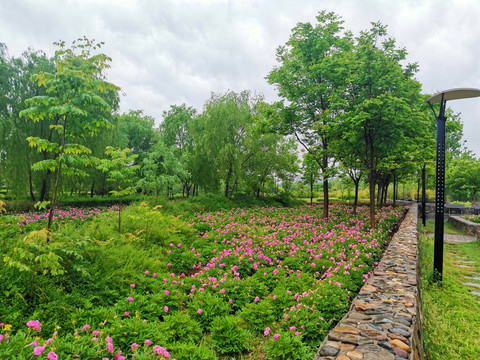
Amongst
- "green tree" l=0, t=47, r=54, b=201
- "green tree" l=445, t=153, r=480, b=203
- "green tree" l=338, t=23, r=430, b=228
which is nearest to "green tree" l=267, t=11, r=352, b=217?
"green tree" l=338, t=23, r=430, b=228

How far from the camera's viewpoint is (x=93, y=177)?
55.3 ft

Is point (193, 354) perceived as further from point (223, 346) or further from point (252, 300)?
point (252, 300)

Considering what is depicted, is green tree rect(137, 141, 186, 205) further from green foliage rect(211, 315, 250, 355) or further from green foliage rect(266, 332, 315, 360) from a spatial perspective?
green foliage rect(266, 332, 315, 360)

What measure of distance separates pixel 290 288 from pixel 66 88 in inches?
212

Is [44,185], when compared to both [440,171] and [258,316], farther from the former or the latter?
[440,171]

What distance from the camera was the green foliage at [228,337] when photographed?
2.99 meters

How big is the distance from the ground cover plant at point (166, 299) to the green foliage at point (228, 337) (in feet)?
0.04

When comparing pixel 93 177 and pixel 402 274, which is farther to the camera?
pixel 93 177

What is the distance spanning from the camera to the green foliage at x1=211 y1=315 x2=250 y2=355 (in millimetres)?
2991

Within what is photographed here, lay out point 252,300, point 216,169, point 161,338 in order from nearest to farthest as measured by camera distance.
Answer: point 161,338 → point 252,300 → point 216,169

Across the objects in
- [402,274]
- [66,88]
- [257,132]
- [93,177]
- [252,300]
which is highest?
[257,132]

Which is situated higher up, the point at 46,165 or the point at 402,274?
the point at 46,165

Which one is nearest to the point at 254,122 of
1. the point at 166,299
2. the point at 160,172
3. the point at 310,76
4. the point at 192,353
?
the point at 310,76

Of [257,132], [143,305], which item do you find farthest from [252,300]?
[257,132]
